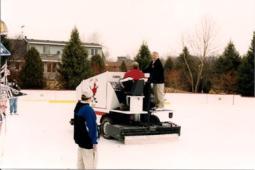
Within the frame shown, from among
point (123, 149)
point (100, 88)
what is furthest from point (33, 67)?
point (123, 149)

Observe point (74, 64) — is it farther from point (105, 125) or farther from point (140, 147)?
point (140, 147)

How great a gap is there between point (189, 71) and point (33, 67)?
9.89 metres

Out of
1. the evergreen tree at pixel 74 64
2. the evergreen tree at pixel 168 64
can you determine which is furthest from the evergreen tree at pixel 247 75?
the evergreen tree at pixel 74 64

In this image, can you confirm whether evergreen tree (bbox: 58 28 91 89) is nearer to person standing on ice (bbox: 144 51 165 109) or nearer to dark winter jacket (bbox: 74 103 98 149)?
person standing on ice (bbox: 144 51 165 109)

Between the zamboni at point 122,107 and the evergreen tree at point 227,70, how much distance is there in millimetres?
17846

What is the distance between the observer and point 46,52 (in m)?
36.2

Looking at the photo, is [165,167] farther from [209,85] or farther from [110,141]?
[209,85]

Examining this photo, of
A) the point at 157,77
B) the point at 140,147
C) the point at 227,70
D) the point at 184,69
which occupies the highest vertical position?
the point at 184,69

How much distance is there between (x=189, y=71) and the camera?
89.0 ft

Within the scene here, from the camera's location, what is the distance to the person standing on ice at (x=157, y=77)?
8055mm

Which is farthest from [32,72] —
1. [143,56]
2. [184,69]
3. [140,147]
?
[140,147]

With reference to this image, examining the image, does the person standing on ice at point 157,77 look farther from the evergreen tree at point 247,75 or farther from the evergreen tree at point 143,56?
the evergreen tree at point 143,56

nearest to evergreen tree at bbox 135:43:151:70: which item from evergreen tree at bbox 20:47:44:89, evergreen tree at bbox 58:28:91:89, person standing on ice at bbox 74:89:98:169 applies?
evergreen tree at bbox 58:28:91:89

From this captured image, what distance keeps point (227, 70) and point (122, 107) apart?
19.3 meters
